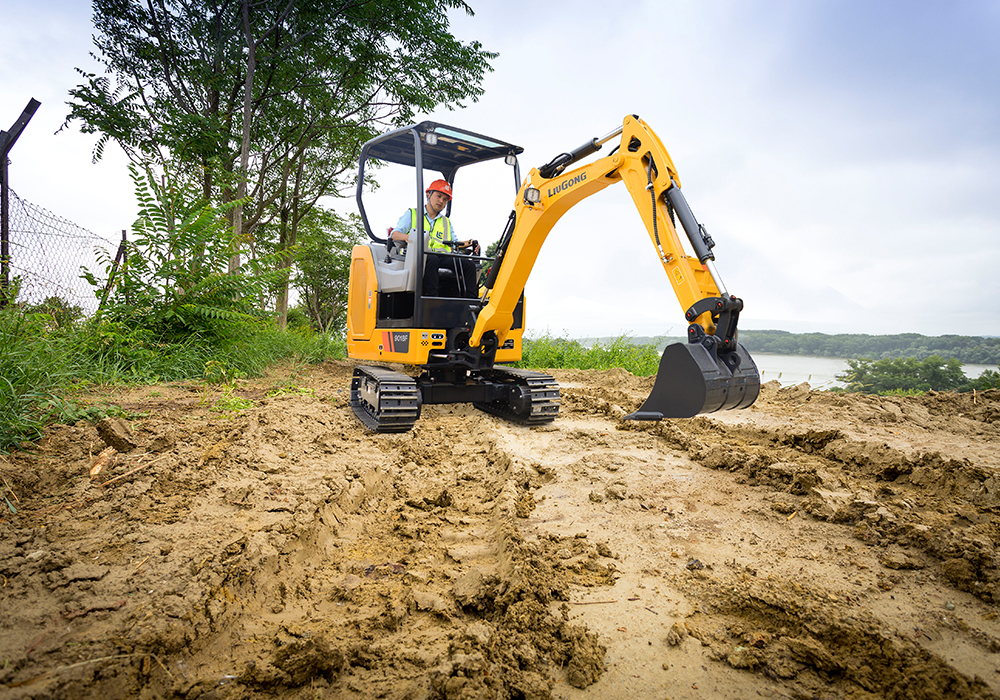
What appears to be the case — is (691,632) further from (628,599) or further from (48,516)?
(48,516)

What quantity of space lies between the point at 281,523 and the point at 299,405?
2933 mm

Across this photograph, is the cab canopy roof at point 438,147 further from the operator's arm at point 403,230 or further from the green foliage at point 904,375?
the green foliage at point 904,375

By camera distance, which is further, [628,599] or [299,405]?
[299,405]

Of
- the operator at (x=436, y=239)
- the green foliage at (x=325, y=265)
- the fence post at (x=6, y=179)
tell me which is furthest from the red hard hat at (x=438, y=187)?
the green foliage at (x=325, y=265)

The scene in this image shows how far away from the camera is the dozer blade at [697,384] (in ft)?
10.9

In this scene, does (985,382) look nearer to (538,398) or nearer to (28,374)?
(538,398)

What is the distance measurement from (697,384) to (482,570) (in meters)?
1.82

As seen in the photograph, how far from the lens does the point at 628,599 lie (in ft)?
7.11

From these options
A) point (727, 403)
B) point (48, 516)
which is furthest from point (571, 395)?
point (48, 516)

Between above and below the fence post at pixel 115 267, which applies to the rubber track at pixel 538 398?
below

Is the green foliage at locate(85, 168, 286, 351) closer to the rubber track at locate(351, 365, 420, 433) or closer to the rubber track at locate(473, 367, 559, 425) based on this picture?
the rubber track at locate(351, 365, 420, 433)

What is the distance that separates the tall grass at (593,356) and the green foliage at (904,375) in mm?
3933

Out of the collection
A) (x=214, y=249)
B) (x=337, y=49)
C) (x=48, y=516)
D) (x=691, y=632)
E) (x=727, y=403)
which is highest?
(x=337, y=49)

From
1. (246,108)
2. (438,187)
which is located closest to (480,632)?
(438,187)
